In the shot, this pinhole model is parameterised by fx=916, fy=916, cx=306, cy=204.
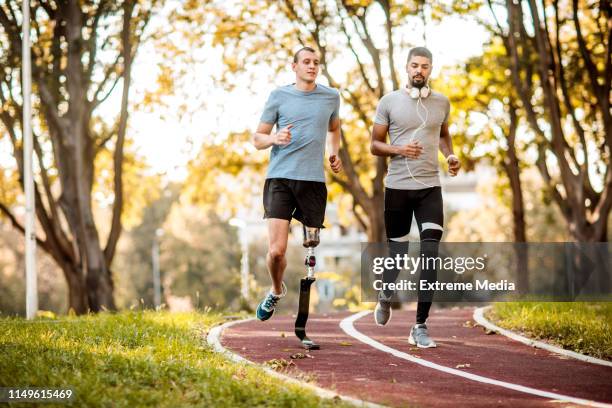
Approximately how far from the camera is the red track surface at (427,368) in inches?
241

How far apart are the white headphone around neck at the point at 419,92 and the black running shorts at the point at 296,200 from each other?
1245mm

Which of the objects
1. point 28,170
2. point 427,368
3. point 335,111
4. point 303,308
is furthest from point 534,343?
point 28,170

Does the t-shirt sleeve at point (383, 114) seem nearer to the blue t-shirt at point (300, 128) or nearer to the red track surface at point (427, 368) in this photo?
the blue t-shirt at point (300, 128)

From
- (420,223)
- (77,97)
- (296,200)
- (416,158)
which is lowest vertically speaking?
(420,223)

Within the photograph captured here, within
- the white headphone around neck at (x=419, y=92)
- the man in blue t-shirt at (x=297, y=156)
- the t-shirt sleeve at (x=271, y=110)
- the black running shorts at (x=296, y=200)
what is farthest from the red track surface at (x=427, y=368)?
the white headphone around neck at (x=419, y=92)

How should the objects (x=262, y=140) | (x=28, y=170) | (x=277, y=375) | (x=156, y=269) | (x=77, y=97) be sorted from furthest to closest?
(x=156, y=269) < (x=77, y=97) < (x=28, y=170) < (x=262, y=140) < (x=277, y=375)

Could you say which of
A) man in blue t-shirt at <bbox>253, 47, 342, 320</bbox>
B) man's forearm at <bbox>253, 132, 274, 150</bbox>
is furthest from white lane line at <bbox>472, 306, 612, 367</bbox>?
man's forearm at <bbox>253, 132, 274, 150</bbox>

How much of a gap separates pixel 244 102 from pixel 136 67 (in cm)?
334

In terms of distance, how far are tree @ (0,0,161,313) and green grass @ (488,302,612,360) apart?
9553 mm

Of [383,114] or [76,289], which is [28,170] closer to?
[76,289]

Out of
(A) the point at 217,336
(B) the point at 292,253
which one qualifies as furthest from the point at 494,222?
(A) the point at 217,336

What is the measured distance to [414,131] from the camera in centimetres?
856

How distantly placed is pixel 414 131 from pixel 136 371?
3.67 metres

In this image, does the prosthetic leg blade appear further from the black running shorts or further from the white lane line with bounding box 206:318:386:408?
the white lane line with bounding box 206:318:386:408
